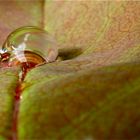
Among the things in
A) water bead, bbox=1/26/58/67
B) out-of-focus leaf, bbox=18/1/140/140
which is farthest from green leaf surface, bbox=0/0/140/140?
water bead, bbox=1/26/58/67

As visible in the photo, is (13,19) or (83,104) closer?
(83,104)

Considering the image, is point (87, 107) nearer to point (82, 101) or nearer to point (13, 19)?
Result: point (82, 101)

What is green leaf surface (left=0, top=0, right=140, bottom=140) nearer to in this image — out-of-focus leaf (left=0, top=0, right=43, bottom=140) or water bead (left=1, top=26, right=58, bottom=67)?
out-of-focus leaf (left=0, top=0, right=43, bottom=140)

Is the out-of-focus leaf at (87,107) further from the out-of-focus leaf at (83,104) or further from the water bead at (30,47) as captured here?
the water bead at (30,47)

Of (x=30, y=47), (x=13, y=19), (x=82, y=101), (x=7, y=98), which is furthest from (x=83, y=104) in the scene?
(x=13, y=19)

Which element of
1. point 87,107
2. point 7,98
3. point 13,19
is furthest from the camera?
point 13,19

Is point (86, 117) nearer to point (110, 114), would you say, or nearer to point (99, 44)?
point (110, 114)

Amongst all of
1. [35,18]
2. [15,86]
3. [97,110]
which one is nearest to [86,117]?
[97,110]

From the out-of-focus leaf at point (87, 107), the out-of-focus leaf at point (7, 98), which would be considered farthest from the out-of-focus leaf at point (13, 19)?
the out-of-focus leaf at point (87, 107)
